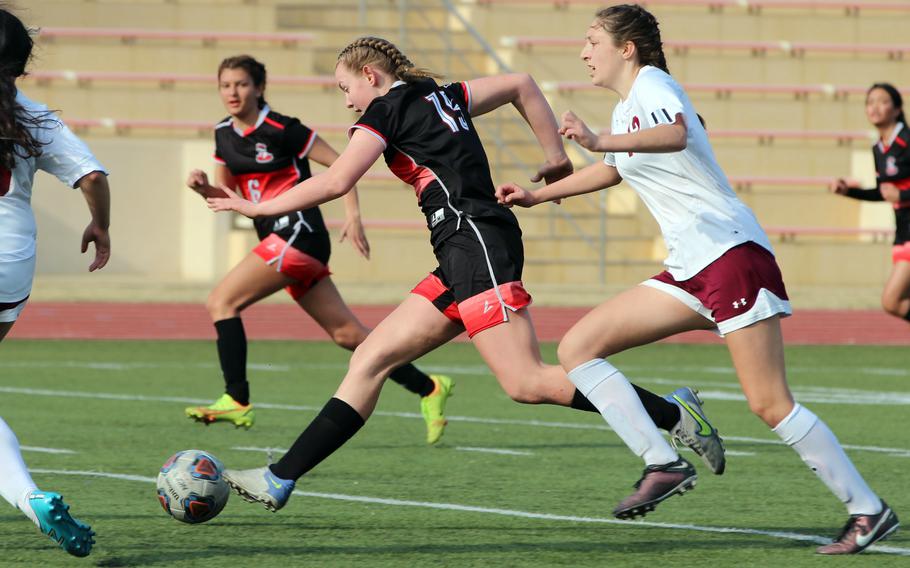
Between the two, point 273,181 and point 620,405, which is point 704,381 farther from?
point 620,405

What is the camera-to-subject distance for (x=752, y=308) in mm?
5332

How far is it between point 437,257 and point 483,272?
25cm

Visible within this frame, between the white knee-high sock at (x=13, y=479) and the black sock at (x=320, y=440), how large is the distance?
109 cm

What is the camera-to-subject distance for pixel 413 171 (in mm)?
5988

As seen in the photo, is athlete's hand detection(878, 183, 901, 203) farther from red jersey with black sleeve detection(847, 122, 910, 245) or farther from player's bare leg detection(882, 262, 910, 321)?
player's bare leg detection(882, 262, 910, 321)

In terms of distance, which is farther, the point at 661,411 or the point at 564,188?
the point at 661,411

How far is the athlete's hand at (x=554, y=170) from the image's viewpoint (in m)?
6.23

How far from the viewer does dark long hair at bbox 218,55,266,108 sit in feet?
29.7

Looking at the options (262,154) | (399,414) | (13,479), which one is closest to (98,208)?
(13,479)

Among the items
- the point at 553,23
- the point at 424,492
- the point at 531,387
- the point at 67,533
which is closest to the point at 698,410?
the point at 531,387

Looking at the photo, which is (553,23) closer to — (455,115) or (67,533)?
(455,115)

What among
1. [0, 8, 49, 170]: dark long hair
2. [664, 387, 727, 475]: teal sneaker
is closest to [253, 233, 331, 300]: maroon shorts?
[664, 387, 727, 475]: teal sneaker

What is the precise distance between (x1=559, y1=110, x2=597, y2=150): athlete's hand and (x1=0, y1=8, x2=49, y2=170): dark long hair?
1.78 metres

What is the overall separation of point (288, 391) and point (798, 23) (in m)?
16.3
